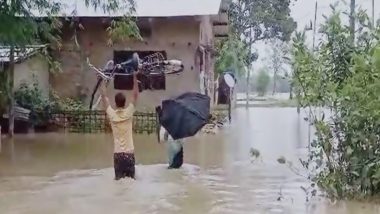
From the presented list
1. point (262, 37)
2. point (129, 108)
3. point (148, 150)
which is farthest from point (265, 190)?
point (262, 37)

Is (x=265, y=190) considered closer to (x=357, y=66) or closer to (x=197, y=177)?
(x=197, y=177)

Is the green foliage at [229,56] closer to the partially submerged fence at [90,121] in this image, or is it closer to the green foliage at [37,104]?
the green foliage at [37,104]

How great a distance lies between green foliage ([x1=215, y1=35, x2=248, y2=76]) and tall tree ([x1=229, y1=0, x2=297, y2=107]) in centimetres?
353

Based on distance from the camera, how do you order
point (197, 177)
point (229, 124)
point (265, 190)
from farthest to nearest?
point (229, 124)
point (197, 177)
point (265, 190)

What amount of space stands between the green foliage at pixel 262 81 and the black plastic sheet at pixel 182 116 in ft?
164

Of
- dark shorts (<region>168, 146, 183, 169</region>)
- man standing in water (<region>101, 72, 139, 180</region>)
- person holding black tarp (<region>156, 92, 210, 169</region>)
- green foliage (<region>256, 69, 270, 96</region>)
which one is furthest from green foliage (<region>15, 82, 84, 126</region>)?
green foliage (<region>256, 69, 270, 96</region>)

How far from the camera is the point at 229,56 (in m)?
39.8

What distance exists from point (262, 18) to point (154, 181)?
34474 mm

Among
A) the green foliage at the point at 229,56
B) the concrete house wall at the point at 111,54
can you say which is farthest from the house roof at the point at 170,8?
the green foliage at the point at 229,56

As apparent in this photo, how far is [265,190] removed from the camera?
11.1 m

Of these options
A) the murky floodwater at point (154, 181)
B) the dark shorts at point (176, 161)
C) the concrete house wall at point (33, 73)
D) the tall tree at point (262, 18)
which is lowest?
the murky floodwater at point (154, 181)

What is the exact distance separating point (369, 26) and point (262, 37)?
122 feet

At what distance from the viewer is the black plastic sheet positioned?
13203mm

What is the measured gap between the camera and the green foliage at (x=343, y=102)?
952cm
